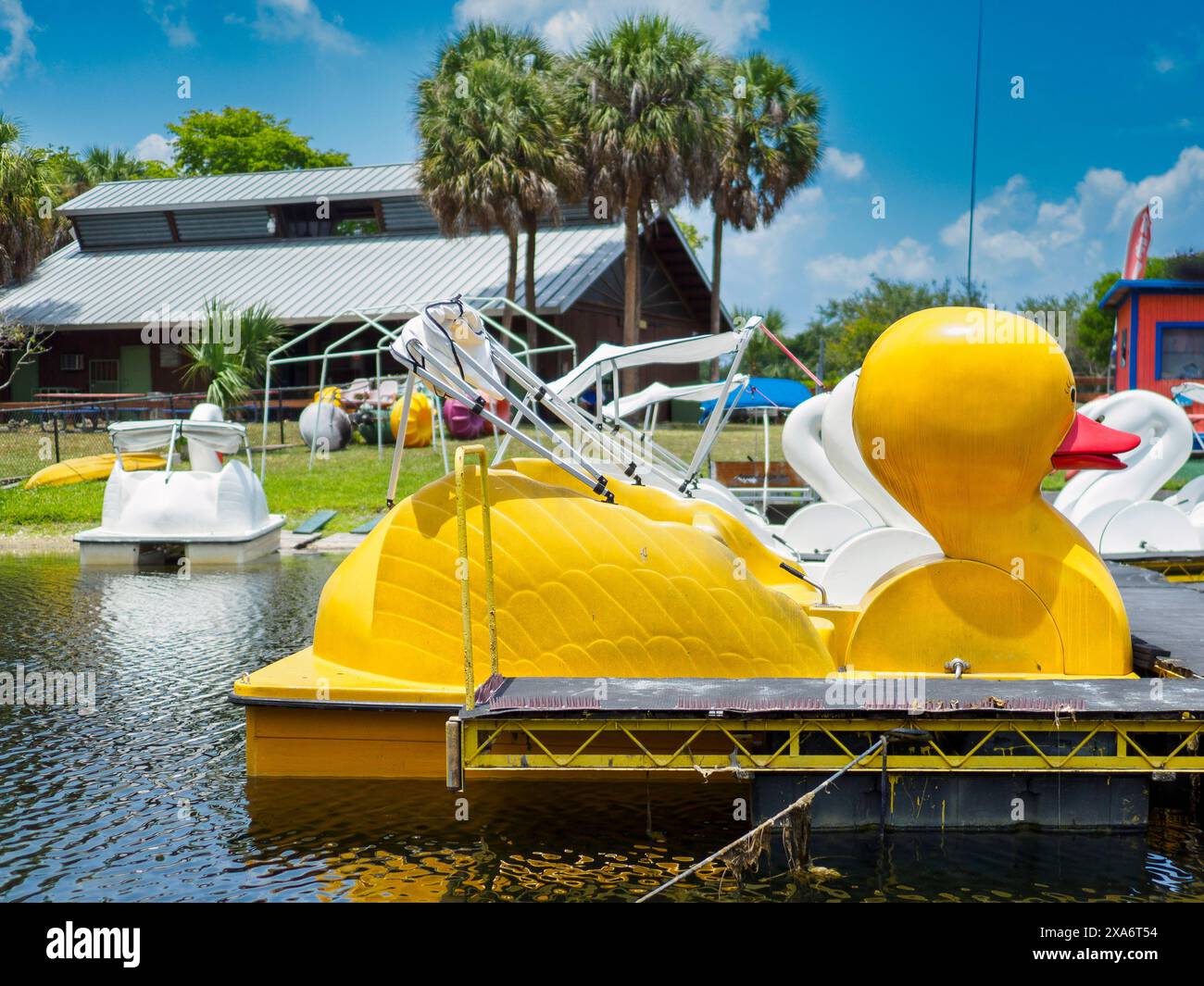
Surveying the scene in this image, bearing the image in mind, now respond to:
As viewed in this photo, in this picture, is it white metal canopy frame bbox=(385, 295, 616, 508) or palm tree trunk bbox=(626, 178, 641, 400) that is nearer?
white metal canopy frame bbox=(385, 295, 616, 508)

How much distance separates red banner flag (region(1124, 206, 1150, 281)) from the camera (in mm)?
25844

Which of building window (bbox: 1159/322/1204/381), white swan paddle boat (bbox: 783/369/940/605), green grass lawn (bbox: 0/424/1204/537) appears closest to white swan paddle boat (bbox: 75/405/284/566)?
green grass lawn (bbox: 0/424/1204/537)

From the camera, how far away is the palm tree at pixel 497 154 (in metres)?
29.2

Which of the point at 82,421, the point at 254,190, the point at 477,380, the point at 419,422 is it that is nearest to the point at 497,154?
the point at 419,422

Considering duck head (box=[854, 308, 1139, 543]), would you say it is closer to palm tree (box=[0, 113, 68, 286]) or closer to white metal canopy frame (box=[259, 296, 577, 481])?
white metal canopy frame (box=[259, 296, 577, 481])

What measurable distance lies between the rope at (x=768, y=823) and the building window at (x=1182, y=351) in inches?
782

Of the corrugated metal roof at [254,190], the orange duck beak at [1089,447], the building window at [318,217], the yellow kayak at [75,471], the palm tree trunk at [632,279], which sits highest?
the corrugated metal roof at [254,190]

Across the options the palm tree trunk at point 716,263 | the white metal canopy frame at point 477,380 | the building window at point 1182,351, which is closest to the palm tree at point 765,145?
the palm tree trunk at point 716,263

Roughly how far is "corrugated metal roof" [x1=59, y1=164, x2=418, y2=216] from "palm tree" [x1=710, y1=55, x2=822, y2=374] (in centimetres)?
1055

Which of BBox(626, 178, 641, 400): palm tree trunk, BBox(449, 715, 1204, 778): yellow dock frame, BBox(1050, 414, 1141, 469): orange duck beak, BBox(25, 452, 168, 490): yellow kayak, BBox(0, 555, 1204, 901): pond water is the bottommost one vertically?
BBox(0, 555, 1204, 901): pond water

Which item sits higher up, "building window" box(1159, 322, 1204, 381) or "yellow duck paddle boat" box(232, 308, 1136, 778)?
"building window" box(1159, 322, 1204, 381)

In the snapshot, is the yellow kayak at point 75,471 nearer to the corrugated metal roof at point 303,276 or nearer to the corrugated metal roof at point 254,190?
the corrugated metal roof at point 303,276

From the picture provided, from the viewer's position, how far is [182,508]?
1762cm

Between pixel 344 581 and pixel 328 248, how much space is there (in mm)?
32919
